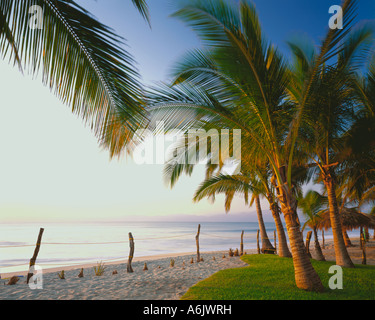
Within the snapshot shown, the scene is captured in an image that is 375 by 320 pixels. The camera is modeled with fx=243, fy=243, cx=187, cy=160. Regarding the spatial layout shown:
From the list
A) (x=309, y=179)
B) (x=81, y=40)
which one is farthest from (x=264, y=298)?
(x=309, y=179)

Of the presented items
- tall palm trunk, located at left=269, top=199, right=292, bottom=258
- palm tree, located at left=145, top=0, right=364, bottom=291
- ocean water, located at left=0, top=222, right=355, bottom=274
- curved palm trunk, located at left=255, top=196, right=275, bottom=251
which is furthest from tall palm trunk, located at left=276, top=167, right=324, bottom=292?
curved palm trunk, located at left=255, top=196, right=275, bottom=251

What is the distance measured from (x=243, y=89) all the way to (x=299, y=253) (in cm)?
326

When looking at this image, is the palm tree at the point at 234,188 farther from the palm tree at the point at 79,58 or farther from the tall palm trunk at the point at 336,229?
the palm tree at the point at 79,58

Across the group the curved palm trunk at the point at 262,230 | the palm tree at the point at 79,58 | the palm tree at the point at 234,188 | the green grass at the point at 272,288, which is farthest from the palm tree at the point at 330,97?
the curved palm trunk at the point at 262,230

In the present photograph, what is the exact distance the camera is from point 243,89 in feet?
15.2

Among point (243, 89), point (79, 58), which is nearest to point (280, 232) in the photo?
point (243, 89)

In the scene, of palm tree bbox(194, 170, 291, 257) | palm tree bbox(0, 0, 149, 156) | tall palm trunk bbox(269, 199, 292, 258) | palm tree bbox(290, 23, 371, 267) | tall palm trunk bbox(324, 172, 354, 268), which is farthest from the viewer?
tall palm trunk bbox(269, 199, 292, 258)

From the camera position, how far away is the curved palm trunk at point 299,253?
14.7 feet

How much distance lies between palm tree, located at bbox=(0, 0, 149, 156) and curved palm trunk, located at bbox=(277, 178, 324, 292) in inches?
134

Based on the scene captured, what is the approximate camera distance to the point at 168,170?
7910 millimetres

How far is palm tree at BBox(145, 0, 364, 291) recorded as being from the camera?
4047 millimetres

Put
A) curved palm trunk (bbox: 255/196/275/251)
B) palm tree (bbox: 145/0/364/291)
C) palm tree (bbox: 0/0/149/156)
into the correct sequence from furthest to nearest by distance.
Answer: curved palm trunk (bbox: 255/196/275/251) → palm tree (bbox: 145/0/364/291) → palm tree (bbox: 0/0/149/156)

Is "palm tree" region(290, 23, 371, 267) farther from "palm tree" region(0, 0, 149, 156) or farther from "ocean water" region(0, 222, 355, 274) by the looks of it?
"ocean water" region(0, 222, 355, 274)
